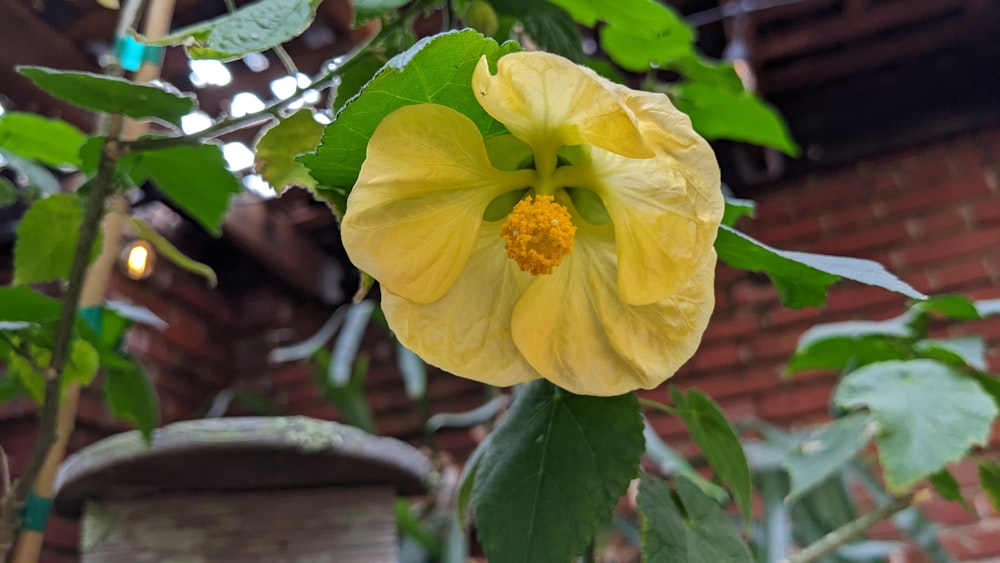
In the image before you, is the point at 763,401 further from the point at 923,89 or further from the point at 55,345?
the point at 55,345

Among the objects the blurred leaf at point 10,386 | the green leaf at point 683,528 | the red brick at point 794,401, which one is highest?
the green leaf at point 683,528

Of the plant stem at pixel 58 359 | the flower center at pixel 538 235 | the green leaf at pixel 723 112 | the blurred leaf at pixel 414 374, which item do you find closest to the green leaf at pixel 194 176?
the plant stem at pixel 58 359

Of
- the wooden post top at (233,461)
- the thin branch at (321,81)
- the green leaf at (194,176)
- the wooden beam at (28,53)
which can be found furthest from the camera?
the wooden beam at (28,53)

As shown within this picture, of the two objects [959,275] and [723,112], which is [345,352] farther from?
[959,275]

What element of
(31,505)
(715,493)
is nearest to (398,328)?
(31,505)

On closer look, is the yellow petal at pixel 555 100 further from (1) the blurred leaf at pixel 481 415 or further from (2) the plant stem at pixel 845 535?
(1) the blurred leaf at pixel 481 415

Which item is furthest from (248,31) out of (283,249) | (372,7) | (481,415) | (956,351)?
(283,249)

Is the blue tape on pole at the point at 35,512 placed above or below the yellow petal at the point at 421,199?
below
